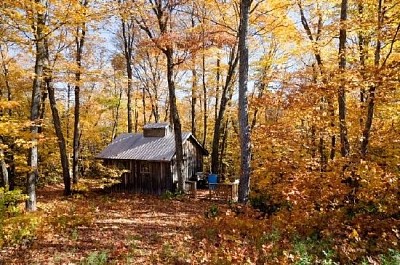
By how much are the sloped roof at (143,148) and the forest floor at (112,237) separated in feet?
18.4

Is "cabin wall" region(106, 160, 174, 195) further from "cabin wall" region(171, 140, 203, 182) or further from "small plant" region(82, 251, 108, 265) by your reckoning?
"small plant" region(82, 251, 108, 265)

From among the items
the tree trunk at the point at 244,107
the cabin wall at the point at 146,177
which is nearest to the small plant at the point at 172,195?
the cabin wall at the point at 146,177

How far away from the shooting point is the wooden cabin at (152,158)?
1988cm

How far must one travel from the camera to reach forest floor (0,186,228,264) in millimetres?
7293

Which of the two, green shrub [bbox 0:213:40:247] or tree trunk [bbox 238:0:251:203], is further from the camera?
tree trunk [bbox 238:0:251:203]

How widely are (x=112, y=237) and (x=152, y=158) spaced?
10.8 meters

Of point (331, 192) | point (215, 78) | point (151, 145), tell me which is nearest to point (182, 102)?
point (215, 78)

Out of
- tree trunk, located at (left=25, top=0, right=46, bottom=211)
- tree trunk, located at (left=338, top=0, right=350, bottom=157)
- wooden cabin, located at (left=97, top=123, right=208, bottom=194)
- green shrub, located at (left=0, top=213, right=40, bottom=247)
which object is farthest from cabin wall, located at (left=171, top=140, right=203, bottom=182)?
tree trunk, located at (left=338, top=0, right=350, bottom=157)

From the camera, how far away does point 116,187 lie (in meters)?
21.5

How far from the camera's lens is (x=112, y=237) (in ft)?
30.4

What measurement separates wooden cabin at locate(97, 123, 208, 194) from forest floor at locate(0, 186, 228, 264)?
16.8 ft

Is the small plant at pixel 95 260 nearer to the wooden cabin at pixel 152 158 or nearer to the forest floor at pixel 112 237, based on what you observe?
the forest floor at pixel 112 237

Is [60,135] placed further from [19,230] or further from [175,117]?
[19,230]

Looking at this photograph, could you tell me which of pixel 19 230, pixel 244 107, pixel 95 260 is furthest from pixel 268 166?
pixel 19 230
